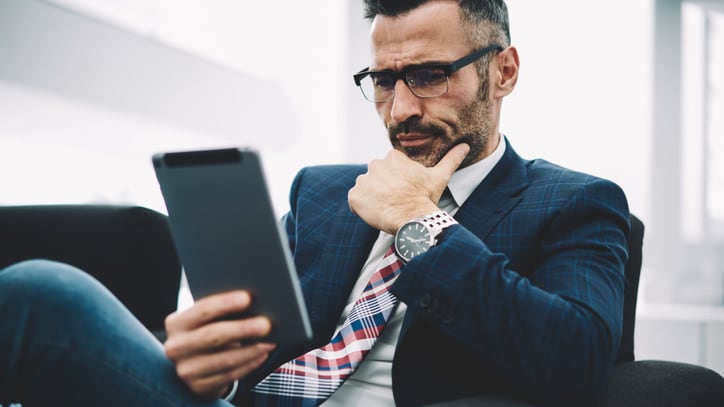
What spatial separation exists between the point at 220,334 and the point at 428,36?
2.71 ft

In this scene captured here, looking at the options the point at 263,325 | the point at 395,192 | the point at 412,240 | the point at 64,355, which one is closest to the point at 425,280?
the point at 412,240

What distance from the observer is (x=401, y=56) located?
48.5 inches

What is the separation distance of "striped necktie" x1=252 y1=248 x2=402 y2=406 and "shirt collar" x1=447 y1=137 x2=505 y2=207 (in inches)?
9.2

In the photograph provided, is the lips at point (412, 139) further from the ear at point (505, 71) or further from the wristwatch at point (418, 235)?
the wristwatch at point (418, 235)

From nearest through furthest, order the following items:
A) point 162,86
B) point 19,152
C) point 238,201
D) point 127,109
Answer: point 238,201, point 19,152, point 127,109, point 162,86

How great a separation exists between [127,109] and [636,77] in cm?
245

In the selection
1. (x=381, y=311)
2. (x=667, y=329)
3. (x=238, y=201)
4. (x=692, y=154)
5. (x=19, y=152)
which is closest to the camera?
(x=238, y=201)

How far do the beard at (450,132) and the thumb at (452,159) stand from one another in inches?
1.3

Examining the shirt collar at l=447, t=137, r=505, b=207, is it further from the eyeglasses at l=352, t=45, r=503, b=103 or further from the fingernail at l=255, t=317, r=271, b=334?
the fingernail at l=255, t=317, r=271, b=334

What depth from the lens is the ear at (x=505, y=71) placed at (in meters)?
1.33

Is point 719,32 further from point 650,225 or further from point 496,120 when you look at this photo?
point 496,120

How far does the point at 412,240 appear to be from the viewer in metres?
0.94

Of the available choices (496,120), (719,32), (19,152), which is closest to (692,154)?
(719,32)

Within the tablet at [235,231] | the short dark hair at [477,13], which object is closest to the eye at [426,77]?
the short dark hair at [477,13]
